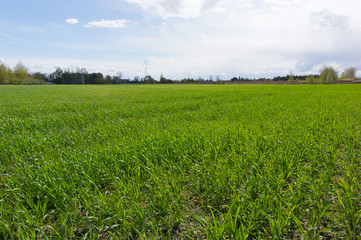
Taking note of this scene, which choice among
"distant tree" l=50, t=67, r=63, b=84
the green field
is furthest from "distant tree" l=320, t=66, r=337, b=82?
"distant tree" l=50, t=67, r=63, b=84

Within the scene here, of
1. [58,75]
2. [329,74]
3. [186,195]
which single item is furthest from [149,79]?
[186,195]

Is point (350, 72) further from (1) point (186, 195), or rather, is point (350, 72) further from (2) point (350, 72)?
(1) point (186, 195)

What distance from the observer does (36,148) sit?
16.9 feet

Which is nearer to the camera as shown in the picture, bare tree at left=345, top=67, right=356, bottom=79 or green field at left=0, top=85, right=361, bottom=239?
green field at left=0, top=85, right=361, bottom=239

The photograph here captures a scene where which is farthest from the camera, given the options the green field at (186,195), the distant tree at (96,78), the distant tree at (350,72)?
the distant tree at (96,78)

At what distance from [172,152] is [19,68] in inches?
6436

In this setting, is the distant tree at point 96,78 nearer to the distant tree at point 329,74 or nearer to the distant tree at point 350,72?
the distant tree at point 329,74

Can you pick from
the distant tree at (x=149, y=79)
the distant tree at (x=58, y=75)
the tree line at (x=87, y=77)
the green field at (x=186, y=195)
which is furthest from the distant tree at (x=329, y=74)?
the distant tree at (x=58, y=75)

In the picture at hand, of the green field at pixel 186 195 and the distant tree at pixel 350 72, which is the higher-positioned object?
the distant tree at pixel 350 72

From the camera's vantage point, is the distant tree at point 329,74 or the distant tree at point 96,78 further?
the distant tree at point 96,78

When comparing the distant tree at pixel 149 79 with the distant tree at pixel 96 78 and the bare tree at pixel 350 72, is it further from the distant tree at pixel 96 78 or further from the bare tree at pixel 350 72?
the bare tree at pixel 350 72

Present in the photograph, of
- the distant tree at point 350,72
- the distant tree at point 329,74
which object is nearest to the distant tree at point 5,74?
the distant tree at point 329,74

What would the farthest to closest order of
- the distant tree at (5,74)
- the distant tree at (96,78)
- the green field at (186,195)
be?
the distant tree at (96,78), the distant tree at (5,74), the green field at (186,195)

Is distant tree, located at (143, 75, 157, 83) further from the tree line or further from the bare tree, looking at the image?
the bare tree
